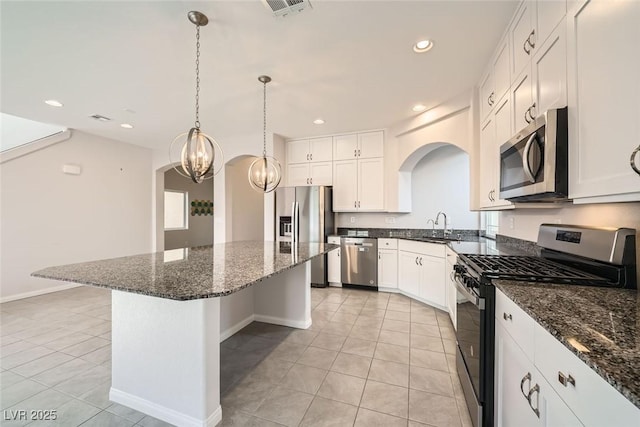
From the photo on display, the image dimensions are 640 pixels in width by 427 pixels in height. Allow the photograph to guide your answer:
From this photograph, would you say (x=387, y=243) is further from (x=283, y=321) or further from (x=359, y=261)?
(x=283, y=321)

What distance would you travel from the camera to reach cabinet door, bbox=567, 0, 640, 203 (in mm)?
912

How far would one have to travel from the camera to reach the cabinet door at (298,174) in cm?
475

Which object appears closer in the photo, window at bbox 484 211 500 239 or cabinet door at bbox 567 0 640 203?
cabinet door at bbox 567 0 640 203

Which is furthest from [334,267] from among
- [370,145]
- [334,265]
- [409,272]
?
[370,145]

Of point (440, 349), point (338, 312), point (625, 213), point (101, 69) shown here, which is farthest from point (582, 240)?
point (101, 69)

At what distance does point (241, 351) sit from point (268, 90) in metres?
2.72

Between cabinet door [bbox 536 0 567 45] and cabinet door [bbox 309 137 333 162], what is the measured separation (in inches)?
129

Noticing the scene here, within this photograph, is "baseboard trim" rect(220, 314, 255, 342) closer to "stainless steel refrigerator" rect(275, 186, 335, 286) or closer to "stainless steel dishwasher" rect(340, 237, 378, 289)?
"stainless steel refrigerator" rect(275, 186, 335, 286)

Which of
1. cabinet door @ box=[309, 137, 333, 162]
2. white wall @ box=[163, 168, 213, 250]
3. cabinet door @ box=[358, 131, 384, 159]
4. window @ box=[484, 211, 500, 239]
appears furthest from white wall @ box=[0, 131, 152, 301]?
window @ box=[484, 211, 500, 239]

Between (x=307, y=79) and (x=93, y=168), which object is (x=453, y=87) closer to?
(x=307, y=79)

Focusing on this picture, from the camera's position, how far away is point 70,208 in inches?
172

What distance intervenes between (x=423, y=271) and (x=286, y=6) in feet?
10.6

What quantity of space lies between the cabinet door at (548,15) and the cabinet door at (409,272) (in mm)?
2678

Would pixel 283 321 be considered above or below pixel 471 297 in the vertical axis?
below
